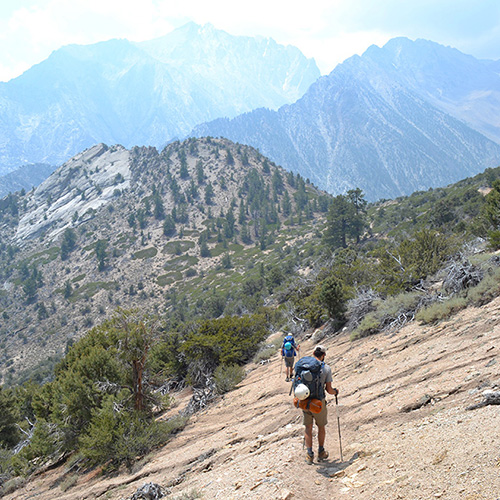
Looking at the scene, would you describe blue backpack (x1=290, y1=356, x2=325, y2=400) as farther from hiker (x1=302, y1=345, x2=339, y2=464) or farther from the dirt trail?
the dirt trail

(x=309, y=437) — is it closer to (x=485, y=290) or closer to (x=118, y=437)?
(x=485, y=290)

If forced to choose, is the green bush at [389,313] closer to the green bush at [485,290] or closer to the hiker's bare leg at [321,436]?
the green bush at [485,290]

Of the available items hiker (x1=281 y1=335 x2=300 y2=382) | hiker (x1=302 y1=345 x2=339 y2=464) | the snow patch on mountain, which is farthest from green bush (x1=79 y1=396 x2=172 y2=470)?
the snow patch on mountain

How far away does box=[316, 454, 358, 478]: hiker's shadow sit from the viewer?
5605mm

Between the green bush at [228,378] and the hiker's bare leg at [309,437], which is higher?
the hiker's bare leg at [309,437]

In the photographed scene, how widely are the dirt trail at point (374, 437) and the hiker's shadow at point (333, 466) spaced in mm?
32

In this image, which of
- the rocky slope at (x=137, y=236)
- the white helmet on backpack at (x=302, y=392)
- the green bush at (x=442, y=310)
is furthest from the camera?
the rocky slope at (x=137, y=236)

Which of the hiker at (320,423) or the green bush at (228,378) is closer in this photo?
the hiker at (320,423)

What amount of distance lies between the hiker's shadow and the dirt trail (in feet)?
0.10

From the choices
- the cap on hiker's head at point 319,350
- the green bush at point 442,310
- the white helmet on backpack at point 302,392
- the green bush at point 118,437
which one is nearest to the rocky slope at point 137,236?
the green bush at point 118,437

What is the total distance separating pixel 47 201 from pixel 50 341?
94551 millimetres

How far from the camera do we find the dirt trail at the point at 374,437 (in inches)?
178

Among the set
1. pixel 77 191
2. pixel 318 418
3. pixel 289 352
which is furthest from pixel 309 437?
pixel 77 191

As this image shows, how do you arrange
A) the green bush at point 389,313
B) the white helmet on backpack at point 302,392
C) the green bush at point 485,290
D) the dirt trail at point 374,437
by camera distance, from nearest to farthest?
1. the dirt trail at point 374,437
2. the white helmet on backpack at point 302,392
3. the green bush at point 485,290
4. the green bush at point 389,313
